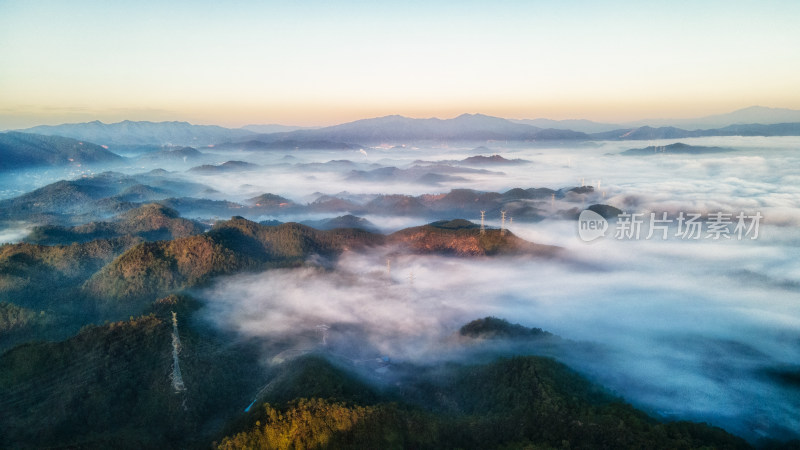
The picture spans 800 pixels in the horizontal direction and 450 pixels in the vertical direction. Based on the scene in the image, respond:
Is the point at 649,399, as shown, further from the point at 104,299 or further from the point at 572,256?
the point at 104,299

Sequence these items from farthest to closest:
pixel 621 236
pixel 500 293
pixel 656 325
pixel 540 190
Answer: pixel 540 190 → pixel 621 236 → pixel 500 293 → pixel 656 325

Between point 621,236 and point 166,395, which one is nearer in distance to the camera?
point 166,395

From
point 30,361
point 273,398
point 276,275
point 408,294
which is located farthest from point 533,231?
point 30,361

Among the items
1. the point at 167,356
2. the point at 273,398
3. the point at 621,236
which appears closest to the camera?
the point at 273,398

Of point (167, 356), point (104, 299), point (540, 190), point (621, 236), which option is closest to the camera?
point (167, 356)

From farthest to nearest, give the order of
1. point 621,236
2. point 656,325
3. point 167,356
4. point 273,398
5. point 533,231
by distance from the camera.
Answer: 1. point 533,231
2. point 621,236
3. point 656,325
4. point 167,356
5. point 273,398

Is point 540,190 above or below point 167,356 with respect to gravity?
above

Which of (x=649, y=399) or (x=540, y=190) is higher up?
(x=540, y=190)

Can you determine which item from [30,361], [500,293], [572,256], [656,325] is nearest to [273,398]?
[30,361]

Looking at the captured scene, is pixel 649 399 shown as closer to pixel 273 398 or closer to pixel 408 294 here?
pixel 273 398
